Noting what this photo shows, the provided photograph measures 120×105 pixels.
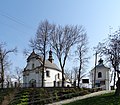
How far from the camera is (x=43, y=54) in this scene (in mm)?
50500

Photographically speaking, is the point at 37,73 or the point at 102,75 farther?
the point at 102,75

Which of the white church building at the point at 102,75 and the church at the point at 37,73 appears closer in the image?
the church at the point at 37,73

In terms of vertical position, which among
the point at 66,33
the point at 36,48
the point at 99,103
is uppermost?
the point at 66,33

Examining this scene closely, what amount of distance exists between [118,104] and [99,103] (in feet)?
5.53

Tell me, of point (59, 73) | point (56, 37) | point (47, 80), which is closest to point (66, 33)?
point (56, 37)

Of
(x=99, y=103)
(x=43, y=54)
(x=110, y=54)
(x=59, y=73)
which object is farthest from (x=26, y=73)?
(x=99, y=103)

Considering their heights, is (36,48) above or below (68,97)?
above

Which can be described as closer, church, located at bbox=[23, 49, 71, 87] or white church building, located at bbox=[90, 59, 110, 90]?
church, located at bbox=[23, 49, 71, 87]

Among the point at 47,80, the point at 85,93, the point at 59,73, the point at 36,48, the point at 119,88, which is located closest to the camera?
the point at 119,88

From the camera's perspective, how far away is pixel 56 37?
52062 millimetres

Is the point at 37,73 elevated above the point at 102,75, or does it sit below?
above

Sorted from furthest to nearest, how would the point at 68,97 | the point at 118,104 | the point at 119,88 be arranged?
the point at 68,97, the point at 119,88, the point at 118,104

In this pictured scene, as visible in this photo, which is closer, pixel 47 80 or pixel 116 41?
pixel 116 41

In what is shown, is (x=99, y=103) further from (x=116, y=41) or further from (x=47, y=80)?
(x=47, y=80)
